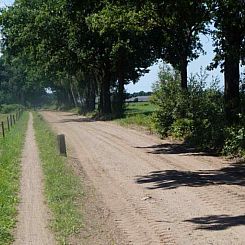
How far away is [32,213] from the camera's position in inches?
402

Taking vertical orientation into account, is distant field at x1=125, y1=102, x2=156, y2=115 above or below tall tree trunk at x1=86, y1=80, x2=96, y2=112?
below

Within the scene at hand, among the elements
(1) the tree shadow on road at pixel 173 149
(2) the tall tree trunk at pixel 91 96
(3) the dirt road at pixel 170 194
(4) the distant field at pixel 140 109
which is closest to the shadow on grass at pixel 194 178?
(3) the dirt road at pixel 170 194

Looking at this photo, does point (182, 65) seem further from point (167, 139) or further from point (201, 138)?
point (201, 138)

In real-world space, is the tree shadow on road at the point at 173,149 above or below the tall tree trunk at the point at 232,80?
below

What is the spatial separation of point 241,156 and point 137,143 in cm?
837

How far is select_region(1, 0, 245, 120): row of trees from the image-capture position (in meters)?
19.1

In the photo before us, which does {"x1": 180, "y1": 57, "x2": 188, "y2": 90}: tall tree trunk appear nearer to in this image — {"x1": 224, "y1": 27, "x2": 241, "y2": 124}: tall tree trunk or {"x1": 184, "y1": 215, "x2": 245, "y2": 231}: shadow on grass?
{"x1": 224, "y1": 27, "x2": 241, "y2": 124}: tall tree trunk

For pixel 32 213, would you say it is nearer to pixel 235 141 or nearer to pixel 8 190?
pixel 8 190

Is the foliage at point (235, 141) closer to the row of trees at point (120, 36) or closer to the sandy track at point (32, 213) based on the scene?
the row of trees at point (120, 36)

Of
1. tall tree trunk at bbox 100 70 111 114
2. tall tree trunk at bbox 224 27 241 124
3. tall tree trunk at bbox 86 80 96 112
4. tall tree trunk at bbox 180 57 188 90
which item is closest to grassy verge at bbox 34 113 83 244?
tall tree trunk at bbox 224 27 241 124

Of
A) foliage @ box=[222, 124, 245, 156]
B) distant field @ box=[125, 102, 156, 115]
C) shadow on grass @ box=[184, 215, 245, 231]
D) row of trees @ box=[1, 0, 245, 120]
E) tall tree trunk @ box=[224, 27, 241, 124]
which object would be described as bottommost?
distant field @ box=[125, 102, 156, 115]

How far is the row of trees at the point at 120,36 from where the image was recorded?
19.1 m

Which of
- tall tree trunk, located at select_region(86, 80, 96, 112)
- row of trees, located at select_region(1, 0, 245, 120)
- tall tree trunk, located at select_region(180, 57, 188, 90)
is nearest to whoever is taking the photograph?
row of trees, located at select_region(1, 0, 245, 120)

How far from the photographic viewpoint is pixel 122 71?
49031 millimetres
